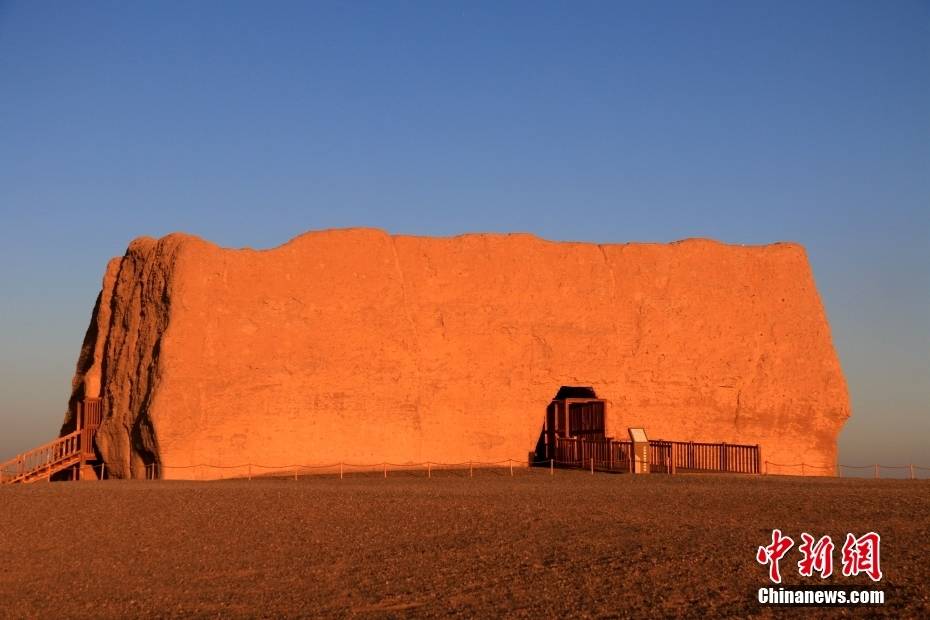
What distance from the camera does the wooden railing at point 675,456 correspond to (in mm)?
25906

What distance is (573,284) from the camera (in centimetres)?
2977

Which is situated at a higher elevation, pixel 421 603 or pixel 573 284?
pixel 573 284

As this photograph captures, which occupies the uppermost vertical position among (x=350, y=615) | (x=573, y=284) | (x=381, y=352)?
(x=573, y=284)

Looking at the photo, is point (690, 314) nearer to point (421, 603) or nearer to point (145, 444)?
point (145, 444)

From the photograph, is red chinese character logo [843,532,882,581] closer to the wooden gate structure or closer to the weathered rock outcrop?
the wooden gate structure

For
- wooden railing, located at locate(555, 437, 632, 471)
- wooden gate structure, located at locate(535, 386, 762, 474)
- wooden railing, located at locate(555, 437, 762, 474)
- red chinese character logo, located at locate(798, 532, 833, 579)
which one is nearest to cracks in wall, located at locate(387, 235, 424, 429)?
wooden gate structure, located at locate(535, 386, 762, 474)

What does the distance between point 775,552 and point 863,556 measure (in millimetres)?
934

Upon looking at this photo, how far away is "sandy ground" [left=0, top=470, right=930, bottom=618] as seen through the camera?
10.1 m

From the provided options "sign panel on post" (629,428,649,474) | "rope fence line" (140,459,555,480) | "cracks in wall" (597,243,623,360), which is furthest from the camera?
"cracks in wall" (597,243,623,360)

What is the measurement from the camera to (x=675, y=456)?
27219 millimetres

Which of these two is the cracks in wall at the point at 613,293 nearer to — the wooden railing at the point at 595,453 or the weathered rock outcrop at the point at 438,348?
the weathered rock outcrop at the point at 438,348

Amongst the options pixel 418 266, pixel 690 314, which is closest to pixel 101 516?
pixel 418 266

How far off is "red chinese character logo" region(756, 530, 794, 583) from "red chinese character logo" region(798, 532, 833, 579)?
18 cm

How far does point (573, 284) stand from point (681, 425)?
16.7 ft
